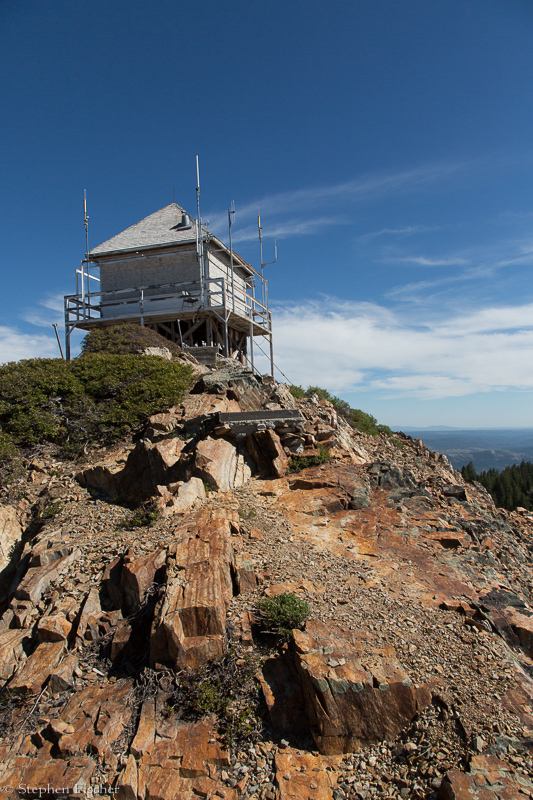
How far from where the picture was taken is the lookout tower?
21953 mm

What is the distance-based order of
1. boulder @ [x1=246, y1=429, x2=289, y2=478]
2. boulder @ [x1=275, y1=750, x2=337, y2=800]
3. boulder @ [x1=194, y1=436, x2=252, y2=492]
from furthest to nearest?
boulder @ [x1=246, y1=429, x2=289, y2=478] → boulder @ [x1=194, y1=436, x2=252, y2=492] → boulder @ [x1=275, y1=750, x2=337, y2=800]

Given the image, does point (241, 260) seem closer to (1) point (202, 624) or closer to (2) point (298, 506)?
(2) point (298, 506)

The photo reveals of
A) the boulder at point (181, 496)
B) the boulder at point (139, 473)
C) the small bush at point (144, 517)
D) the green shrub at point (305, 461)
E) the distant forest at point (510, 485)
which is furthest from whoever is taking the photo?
the distant forest at point (510, 485)

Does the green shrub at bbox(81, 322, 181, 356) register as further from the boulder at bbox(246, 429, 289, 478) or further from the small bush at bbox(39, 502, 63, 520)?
the small bush at bbox(39, 502, 63, 520)

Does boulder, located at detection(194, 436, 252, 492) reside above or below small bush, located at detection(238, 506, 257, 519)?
above

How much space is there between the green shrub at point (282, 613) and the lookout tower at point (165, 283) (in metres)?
16.7

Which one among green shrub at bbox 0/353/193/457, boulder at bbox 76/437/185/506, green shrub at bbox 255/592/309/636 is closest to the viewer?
green shrub at bbox 255/592/309/636

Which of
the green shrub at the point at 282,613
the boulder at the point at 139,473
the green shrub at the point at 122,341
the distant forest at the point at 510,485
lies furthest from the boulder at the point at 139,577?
the distant forest at the point at 510,485

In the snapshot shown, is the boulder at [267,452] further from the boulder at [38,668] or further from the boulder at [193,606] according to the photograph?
the boulder at [38,668]

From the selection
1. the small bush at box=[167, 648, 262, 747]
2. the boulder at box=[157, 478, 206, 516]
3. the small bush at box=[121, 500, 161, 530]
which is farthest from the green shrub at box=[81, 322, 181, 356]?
the small bush at box=[167, 648, 262, 747]

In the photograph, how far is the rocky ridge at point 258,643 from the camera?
4238mm

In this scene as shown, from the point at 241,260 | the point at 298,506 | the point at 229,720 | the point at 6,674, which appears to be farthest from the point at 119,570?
the point at 241,260

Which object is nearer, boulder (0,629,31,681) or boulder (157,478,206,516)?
boulder (0,629,31,681)

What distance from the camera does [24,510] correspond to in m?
9.41
